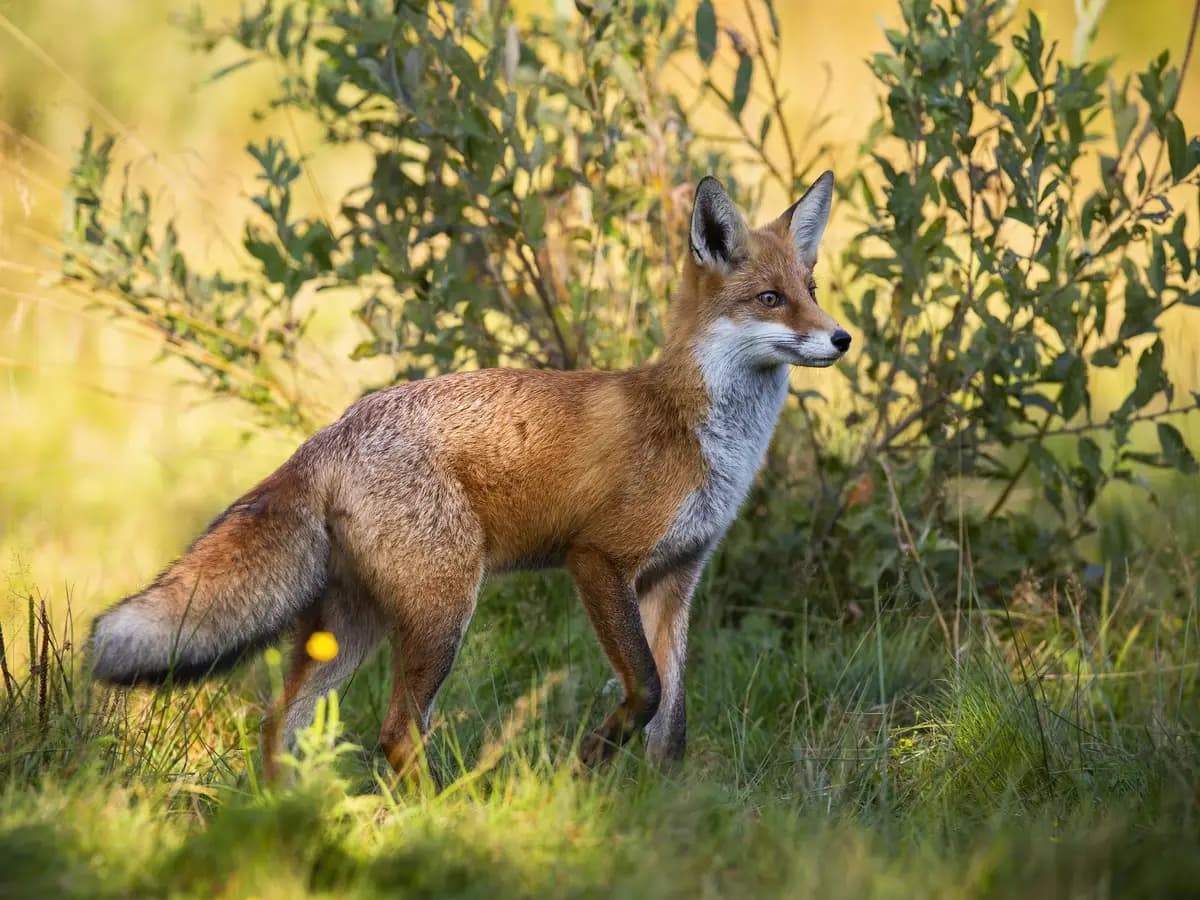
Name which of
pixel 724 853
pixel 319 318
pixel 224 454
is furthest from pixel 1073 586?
pixel 319 318

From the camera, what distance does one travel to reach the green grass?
2.69 meters

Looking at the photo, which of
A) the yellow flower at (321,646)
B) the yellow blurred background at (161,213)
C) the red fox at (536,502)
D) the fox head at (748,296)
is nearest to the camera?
the red fox at (536,502)

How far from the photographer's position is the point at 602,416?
4.33 metres

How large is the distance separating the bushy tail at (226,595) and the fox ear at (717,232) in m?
1.64

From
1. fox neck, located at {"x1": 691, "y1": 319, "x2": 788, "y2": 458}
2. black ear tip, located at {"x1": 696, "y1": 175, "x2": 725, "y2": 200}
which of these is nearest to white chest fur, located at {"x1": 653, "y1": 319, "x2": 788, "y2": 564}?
fox neck, located at {"x1": 691, "y1": 319, "x2": 788, "y2": 458}

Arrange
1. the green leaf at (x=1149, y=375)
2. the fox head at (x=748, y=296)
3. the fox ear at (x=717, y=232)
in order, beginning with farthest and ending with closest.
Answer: the green leaf at (x=1149, y=375), the fox ear at (x=717, y=232), the fox head at (x=748, y=296)

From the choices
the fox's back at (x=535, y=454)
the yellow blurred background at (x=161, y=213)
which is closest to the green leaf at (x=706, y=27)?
the yellow blurred background at (x=161, y=213)

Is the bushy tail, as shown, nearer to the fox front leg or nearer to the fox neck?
the fox front leg

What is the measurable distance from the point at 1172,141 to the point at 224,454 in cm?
527

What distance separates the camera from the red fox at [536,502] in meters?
3.88

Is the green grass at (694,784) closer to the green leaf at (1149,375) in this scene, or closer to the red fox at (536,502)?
the red fox at (536,502)

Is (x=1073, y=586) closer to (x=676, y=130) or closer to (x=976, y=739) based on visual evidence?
(x=976, y=739)

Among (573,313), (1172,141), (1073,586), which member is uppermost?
(1172,141)

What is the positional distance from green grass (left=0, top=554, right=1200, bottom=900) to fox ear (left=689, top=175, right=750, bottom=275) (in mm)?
1534
